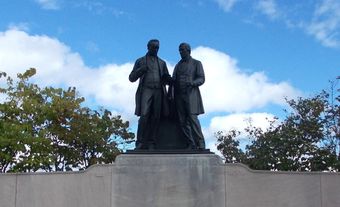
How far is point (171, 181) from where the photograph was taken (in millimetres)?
12180

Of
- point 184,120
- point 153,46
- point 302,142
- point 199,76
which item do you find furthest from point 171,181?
point 302,142

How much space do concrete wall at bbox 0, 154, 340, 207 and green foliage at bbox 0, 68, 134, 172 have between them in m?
15.9

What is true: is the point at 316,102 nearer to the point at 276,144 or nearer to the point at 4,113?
the point at 276,144

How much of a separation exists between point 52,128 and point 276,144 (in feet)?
41.0

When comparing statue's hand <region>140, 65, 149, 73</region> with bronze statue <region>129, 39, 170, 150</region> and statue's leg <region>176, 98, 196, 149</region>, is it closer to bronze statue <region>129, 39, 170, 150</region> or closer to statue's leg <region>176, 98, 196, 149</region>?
bronze statue <region>129, 39, 170, 150</region>

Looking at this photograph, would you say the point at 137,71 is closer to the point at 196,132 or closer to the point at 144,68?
the point at 144,68

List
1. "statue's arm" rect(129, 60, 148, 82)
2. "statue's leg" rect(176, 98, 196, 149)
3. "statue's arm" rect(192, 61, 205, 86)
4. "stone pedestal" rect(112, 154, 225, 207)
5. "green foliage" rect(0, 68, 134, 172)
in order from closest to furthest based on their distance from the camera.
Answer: "stone pedestal" rect(112, 154, 225, 207) < "statue's leg" rect(176, 98, 196, 149) < "statue's arm" rect(129, 60, 148, 82) < "statue's arm" rect(192, 61, 205, 86) < "green foliage" rect(0, 68, 134, 172)

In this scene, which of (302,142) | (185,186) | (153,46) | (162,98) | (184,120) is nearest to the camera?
(185,186)

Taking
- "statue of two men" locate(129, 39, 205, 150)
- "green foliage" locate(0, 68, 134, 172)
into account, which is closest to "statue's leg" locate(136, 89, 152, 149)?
"statue of two men" locate(129, 39, 205, 150)

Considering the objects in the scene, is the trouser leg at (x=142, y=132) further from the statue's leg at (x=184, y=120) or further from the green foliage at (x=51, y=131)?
the green foliage at (x=51, y=131)

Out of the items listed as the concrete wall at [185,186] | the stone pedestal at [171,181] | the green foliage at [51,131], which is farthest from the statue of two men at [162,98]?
the green foliage at [51,131]

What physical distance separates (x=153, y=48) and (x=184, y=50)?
724 mm

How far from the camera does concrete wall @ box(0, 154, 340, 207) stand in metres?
12.2

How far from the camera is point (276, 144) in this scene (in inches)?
1173
